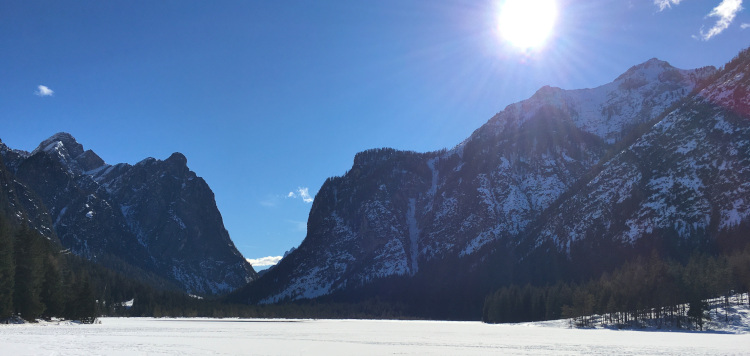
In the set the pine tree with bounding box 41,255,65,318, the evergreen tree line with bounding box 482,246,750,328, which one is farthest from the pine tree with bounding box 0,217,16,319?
the evergreen tree line with bounding box 482,246,750,328

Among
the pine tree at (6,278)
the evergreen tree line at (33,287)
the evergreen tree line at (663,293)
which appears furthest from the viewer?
the evergreen tree line at (663,293)

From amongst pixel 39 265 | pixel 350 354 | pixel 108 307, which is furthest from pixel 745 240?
pixel 108 307

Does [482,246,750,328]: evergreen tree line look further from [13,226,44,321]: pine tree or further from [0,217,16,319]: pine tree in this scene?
[0,217,16,319]: pine tree

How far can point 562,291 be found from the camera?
15150 cm

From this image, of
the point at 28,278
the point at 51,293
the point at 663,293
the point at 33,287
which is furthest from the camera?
the point at 663,293

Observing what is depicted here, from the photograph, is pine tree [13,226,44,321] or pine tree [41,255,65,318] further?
pine tree [41,255,65,318]

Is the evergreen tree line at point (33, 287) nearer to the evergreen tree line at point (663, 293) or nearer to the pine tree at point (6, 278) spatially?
the pine tree at point (6, 278)

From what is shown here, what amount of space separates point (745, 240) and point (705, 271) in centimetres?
7976

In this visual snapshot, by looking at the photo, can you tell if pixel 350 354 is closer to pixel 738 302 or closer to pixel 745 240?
pixel 738 302

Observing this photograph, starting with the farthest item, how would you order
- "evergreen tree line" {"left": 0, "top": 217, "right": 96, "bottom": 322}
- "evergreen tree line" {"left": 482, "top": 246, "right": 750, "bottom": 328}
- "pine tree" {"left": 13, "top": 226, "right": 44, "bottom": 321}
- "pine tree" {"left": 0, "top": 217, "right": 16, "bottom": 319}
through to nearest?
"evergreen tree line" {"left": 482, "top": 246, "right": 750, "bottom": 328} < "pine tree" {"left": 13, "top": 226, "right": 44, "bottom": 321} < "evergreen tree line" {"left": 0, "top": 217, "right": 96, "bottom": 322} < "pine tree" {"left": 0, "top": 217, "right": 16, "bottom": 319}

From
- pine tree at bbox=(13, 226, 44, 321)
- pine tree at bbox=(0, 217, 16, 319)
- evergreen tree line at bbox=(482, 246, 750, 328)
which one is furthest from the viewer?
evergreen tree line at bbox=(482, 246, 750, 328)

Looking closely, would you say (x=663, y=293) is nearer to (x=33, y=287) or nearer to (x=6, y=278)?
(x=33, y=287)

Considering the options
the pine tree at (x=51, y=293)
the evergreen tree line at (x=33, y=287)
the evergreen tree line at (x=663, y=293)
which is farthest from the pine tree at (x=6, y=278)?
the evergreen tree line at (x=663, y=293)

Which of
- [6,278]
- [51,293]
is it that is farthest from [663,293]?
[6,278]
